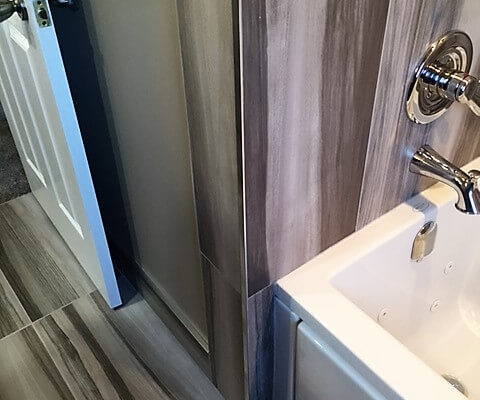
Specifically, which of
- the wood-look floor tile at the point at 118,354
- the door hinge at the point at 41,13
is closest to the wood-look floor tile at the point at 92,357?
the wood-look floor tile at the point at 118,354

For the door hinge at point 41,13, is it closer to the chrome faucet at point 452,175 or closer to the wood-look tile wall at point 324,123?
the wood-look tile wall at point 324,123

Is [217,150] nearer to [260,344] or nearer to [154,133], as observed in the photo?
[154,133]

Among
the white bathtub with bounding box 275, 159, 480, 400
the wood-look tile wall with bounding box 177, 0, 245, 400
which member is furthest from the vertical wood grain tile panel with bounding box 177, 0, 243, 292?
the white bathtub with bounding box 275, 159, 480, 400

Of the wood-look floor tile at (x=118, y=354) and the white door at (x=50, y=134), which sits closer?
the white door at (x=50, y=134)

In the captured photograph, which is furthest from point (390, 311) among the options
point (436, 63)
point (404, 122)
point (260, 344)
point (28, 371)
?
point (28, 371)

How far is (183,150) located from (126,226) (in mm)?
589

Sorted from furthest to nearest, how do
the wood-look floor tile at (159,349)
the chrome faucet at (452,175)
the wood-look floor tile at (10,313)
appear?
the wood-look floor tile at (10,313) → the wood-look floor tile at (159,349) → the chrome faucet at (452,175)

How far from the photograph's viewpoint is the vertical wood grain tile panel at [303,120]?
2.39 feet

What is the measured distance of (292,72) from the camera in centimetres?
77

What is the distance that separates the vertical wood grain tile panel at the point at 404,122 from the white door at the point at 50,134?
2.00 ft

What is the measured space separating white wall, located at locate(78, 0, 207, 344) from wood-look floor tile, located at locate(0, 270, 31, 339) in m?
0.41

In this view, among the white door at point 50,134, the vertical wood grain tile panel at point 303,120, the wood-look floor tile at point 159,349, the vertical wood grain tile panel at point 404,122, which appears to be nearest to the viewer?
the vertical wood grain tile panel at point 303,120

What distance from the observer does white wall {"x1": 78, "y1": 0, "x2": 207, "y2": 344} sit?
952 mm

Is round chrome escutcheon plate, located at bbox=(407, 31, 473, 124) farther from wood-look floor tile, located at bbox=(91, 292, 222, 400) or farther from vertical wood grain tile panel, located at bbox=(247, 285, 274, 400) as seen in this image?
wood-look floor tile, located at bbox=(91, 292, 222, 400)
